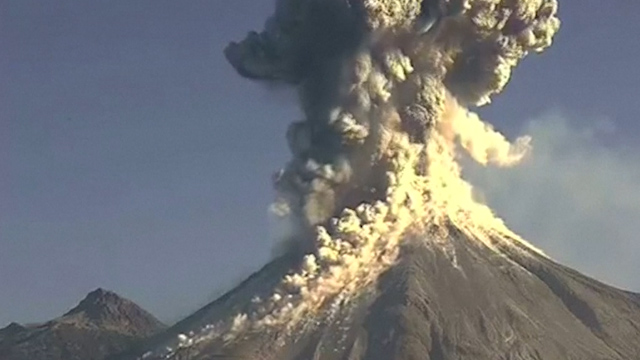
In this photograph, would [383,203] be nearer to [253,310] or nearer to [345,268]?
[345,268]

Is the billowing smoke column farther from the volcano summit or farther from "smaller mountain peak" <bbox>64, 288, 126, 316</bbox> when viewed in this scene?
"smaller mountain peak" <bbox>64, 288, 126, 316</bbox>

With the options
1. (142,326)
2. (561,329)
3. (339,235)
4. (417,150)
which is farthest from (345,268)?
(142,326)

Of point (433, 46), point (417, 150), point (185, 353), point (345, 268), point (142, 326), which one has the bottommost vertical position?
point (185, 353)

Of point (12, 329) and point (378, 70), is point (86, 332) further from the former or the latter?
point (378, 70)

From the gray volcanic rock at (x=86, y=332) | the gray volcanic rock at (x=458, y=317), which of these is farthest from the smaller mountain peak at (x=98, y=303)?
the gray volcanic rock at (x=458, y=317)

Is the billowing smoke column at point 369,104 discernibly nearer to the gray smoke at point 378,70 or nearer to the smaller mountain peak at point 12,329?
the gray smoke at point 378,70

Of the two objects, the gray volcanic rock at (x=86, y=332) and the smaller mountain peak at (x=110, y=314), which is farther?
the smaller mountain peak at (x=110, y=314)
